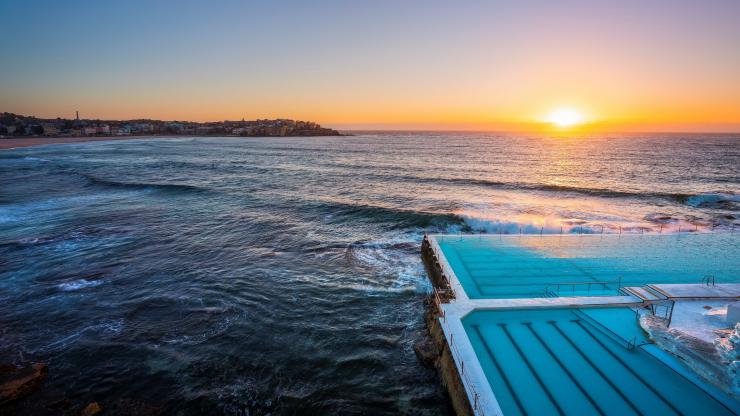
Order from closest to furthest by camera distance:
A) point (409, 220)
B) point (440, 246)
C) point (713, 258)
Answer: point (713, 258)
point (440, 246)
point (409, 220)

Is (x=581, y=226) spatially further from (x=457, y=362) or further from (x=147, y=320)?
(x=147, y=320)

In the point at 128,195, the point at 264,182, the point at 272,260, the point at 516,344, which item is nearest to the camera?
the point at 516,344

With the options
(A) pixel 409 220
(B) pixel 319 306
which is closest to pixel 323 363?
(B) pixel 319 306

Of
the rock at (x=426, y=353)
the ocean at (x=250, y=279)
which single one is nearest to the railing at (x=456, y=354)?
the rock at (x=426, y=353)

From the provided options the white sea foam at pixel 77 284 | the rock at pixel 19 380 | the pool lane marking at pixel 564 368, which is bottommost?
the rock at pixel 19 380

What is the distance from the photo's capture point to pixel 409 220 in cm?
2192

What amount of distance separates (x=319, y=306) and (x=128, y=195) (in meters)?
25.0

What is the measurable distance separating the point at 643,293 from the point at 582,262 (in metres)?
3.22

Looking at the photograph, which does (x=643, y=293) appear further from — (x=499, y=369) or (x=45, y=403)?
(x=45, y=403)

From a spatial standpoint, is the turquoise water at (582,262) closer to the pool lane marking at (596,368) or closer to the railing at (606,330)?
the railing at (606,330)

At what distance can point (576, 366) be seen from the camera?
7.19 metres

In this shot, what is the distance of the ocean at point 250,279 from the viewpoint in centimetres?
806

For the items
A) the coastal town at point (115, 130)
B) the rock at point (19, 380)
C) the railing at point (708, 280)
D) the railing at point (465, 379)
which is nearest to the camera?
the railing at point (465, 379)

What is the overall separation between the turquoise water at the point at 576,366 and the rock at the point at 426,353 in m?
1.04
